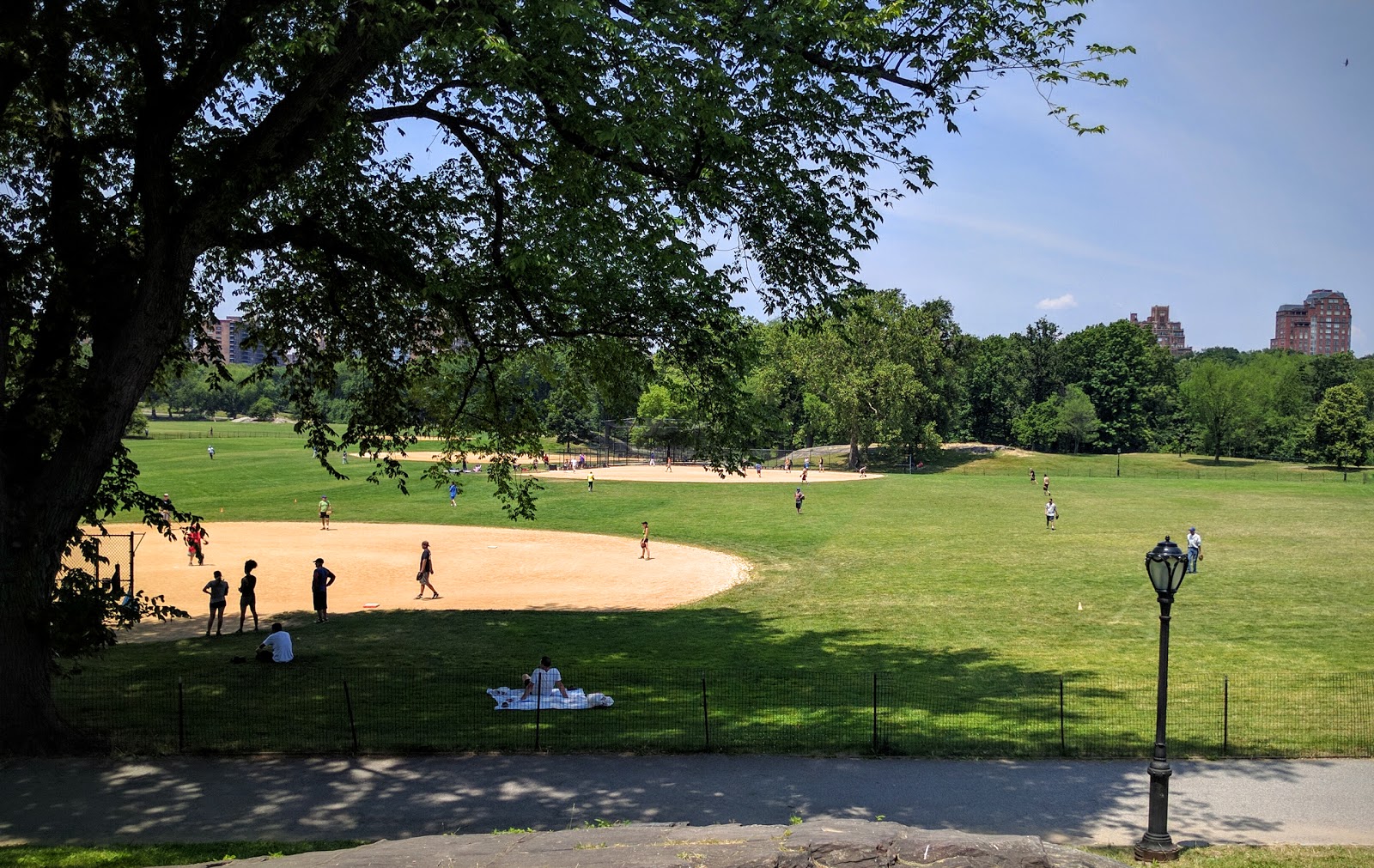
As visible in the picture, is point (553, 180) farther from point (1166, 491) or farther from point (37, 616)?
point (1166, 491)

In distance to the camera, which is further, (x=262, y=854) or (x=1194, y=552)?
(x=1194, y=552)

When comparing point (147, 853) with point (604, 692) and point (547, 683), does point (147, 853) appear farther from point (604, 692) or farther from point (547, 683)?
point (604, 692)

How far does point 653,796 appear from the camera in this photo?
1276cm

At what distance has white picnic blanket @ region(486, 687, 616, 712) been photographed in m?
17.3

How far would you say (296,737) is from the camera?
1494cm

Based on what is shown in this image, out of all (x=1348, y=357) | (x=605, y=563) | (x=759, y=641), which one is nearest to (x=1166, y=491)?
(x=605, y=563)

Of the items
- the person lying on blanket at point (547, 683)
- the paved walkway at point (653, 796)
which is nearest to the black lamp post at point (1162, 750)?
the paved walkway at point (653, 796)

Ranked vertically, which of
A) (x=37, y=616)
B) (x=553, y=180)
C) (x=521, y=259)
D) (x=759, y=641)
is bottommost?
(x=759, y=641)

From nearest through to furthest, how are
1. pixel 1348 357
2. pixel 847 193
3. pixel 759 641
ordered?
1. pixel 847 193
2. pixel 759 641
3. pixel 1348 357

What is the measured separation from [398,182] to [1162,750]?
14.9 metres

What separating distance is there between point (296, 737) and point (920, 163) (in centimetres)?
1270

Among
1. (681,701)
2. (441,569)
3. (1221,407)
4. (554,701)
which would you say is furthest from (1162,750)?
(1221,407)

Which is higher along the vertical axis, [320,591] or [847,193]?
[847,193]

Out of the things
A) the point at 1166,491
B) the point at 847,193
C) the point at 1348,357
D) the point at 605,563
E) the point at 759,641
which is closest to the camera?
the point at 847,193
